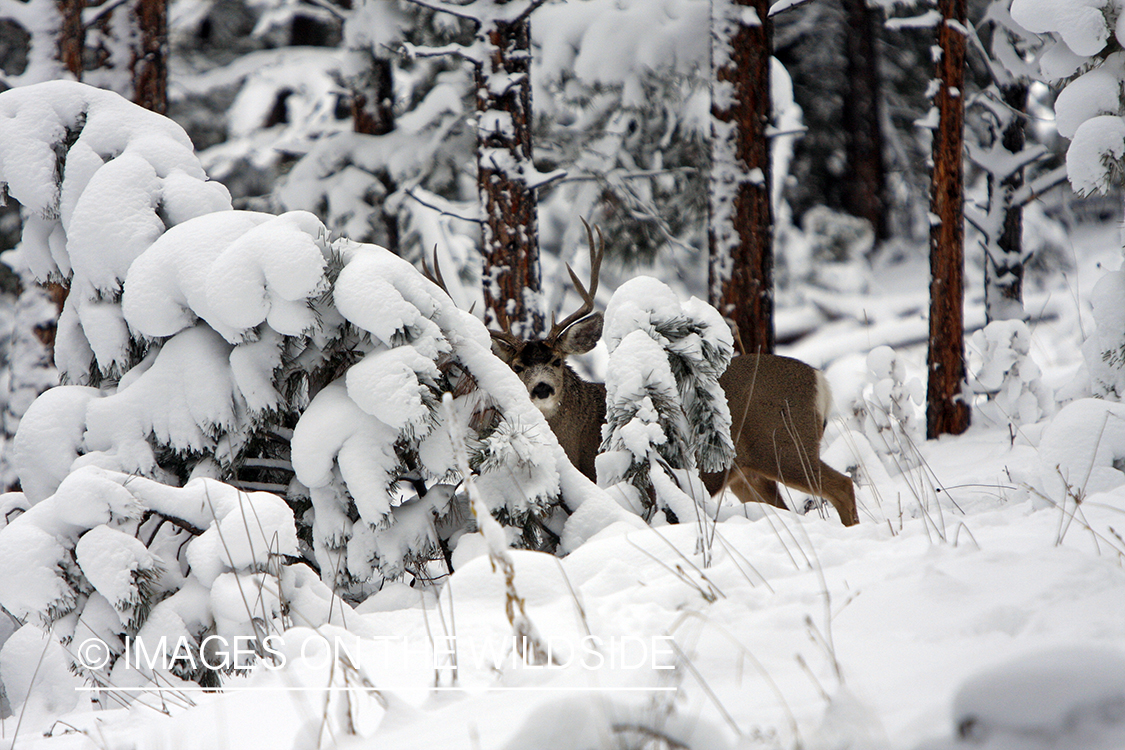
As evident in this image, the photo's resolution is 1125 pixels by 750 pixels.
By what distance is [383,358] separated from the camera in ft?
11.6

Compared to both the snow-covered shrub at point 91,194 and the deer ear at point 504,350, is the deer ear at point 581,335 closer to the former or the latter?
the deer ear at point 504,350

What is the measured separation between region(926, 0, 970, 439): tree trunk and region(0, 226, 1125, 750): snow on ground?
12.5ft

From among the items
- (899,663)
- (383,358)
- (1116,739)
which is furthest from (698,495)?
(1116,739)

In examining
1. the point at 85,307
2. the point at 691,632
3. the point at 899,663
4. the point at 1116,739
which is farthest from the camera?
the point at 85,307

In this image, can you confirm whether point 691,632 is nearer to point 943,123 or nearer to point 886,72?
point 943,123

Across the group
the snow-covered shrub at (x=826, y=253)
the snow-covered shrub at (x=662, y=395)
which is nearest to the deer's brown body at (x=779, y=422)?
the snow-covered shrub at (x=662, y=395)

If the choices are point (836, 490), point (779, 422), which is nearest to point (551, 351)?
point (779, 422)

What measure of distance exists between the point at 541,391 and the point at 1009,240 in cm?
469

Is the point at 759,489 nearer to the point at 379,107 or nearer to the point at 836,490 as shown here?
the point at 836,490

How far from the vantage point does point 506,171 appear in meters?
6.46

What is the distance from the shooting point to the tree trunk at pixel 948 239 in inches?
267

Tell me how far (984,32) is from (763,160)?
4873mm

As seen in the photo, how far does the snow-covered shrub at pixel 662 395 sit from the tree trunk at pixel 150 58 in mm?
5871

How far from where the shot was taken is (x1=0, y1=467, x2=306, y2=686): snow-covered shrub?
9.91 feet
